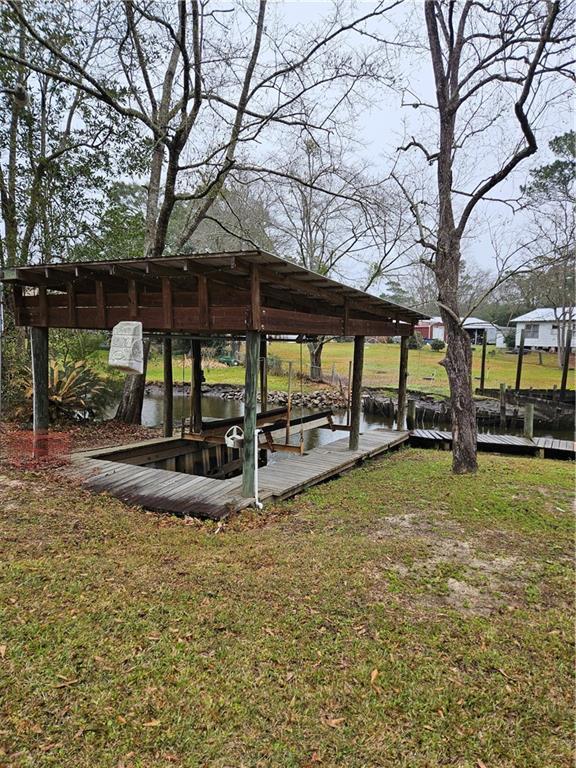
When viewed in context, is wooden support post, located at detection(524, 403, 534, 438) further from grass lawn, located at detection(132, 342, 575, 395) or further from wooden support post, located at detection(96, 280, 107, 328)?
wooden support post, located at detection(96, 280, 107, 328)

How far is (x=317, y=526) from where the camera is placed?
4.77 meters

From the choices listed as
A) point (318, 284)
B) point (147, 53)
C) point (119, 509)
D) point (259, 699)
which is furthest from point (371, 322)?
point (259, 699)

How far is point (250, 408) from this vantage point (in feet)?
17.3

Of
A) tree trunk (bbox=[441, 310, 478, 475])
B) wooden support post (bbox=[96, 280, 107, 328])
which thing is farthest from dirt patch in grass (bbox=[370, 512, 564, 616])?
wooden support post (bbox=[96, 280, 107, 328])

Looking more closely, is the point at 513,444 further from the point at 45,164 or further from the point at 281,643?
the point at 45,164

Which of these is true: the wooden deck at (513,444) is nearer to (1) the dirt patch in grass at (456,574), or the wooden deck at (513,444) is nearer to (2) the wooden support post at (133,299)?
(1) the dirt patch in grass at (456,574)

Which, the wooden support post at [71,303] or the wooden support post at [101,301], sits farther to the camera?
the wooden support post at [71,303]

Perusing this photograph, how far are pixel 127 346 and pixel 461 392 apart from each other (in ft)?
15.6

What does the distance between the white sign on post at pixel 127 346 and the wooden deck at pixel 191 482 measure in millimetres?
1515

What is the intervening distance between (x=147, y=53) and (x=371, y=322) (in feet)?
22.7

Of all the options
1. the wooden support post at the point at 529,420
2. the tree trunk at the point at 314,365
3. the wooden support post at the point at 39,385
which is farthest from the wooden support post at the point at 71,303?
the tree trunk at the point at 314,365

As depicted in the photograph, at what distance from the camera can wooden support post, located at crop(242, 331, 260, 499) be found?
5129 mm

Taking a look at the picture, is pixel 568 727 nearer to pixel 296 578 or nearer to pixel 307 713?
pixel 307 713

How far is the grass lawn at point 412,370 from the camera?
22.4 metres
